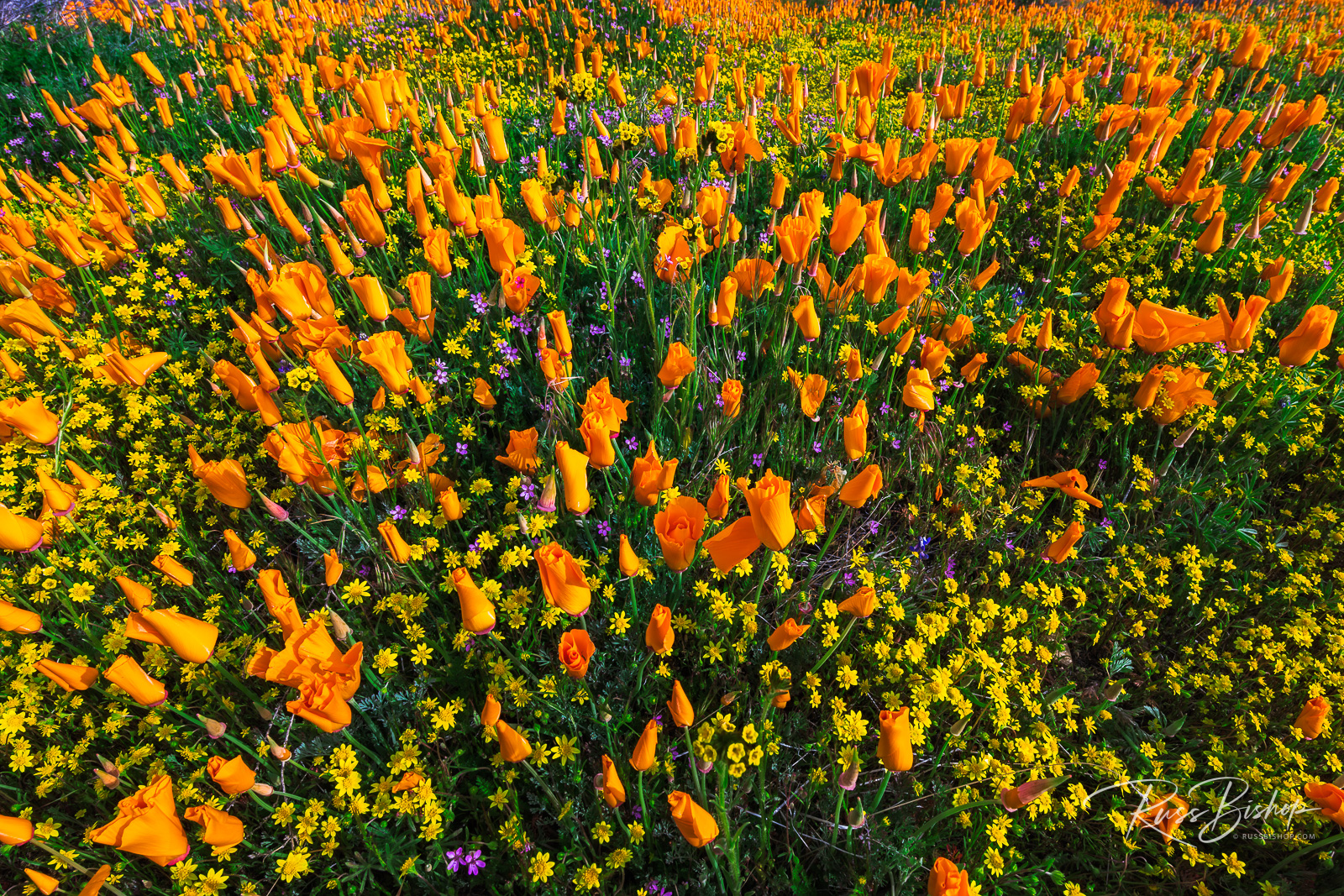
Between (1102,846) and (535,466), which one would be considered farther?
(535,466)

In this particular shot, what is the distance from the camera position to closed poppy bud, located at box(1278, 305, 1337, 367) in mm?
2104

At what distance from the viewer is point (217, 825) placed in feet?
4.40

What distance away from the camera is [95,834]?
113 cm

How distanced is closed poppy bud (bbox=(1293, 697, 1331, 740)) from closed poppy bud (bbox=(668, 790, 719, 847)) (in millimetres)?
1822

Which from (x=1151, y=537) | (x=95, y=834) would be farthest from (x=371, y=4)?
(x=1151, y=537)

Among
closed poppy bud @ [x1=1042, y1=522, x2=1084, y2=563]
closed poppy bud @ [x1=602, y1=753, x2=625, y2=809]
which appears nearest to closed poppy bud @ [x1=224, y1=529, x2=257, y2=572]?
closed poppy bud @ [x1=602, y1=753, x2=625, y2=809]

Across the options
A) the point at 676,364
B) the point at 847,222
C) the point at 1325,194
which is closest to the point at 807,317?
the point at 847,222

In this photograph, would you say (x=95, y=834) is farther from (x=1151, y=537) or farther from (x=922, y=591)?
(x=1151, y=537)

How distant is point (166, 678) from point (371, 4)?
7.78m

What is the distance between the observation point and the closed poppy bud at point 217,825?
1.32 metres

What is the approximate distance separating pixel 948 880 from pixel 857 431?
112cm

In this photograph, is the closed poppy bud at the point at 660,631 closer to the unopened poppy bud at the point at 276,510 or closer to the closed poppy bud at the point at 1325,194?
the unopened poppy bud at the point at 276,510

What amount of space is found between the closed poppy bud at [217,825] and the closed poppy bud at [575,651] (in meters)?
0.83

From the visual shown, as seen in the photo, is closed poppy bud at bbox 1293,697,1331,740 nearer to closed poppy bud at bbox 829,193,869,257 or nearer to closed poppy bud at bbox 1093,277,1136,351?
closed poppy bud at bbox 1093,277,1136,351
